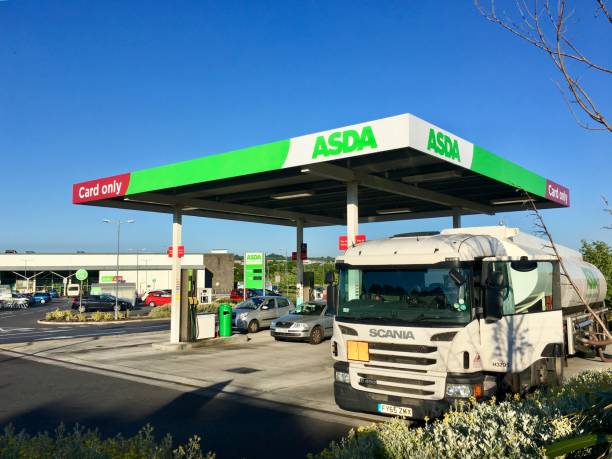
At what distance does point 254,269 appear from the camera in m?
34.3

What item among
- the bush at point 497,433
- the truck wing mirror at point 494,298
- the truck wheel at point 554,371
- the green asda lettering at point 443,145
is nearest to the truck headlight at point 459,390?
the truck wing mirror at point 494,298

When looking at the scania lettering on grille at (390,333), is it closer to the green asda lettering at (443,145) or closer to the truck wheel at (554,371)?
the truck wheel at (554,371)

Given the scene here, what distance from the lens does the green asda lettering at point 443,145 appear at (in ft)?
40.7

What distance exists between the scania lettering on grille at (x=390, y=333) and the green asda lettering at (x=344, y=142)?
5238 millimetres

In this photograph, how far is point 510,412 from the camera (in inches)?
179

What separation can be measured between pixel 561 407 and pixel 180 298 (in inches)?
620

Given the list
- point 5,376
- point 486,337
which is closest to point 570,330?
point 486,337

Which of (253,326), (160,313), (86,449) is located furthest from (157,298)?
(86,449)

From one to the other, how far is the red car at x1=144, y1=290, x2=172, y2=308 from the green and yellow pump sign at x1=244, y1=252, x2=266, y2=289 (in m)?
23.0

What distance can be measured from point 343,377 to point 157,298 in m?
49.6

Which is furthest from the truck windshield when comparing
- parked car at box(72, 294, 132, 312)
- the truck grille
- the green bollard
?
parked car at box(72, 294, 132, 312)

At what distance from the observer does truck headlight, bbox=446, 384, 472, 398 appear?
7.35 m

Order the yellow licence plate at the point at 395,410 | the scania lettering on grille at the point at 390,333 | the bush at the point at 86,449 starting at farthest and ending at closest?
1. the scania lettering on grille at the point at 390,333
2. the yellow licence plate at the point at 395,410
3. the bush at the point at 86,449

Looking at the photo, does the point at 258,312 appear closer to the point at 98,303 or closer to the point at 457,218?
the point at 457,218
